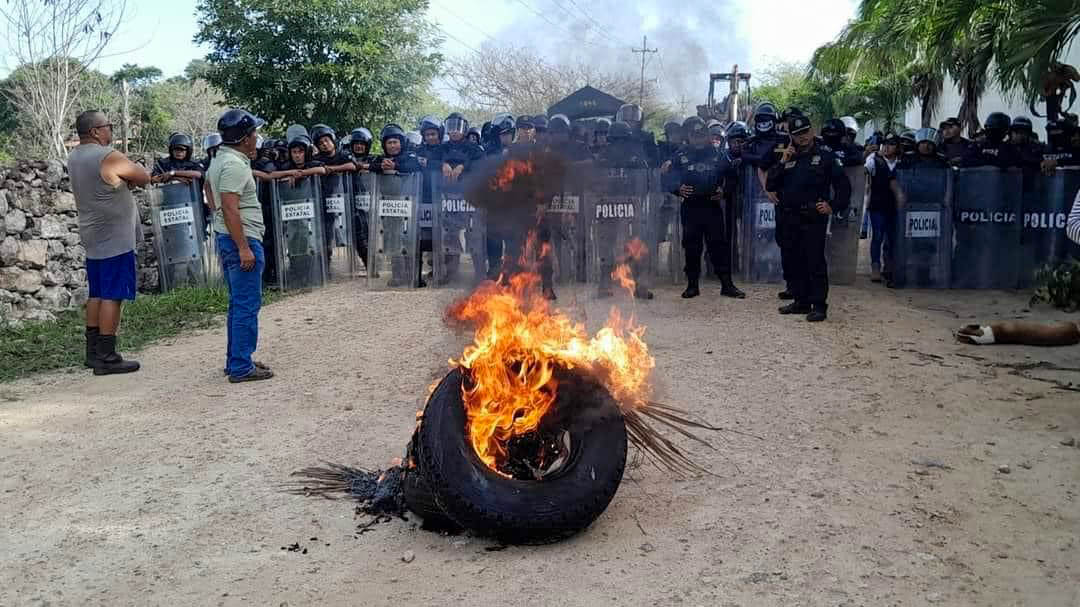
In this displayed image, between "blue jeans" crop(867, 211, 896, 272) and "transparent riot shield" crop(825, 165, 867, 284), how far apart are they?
49 centimetres

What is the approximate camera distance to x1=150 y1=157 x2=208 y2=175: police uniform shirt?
11.5 m

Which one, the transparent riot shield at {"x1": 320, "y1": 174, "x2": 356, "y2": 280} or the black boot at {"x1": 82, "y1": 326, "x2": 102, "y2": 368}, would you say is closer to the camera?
the black boot at {"x1": 82, "y1": 326, "x2": 102, "y2": 368}

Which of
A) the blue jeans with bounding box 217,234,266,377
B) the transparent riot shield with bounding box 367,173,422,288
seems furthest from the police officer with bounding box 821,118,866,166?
the blue jeans with bounding box 217,234,266,377

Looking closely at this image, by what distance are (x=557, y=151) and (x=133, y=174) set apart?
3395mm

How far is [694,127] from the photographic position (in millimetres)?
10375

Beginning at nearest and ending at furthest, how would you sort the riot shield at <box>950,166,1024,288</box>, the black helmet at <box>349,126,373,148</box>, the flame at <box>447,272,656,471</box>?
the flame at <box>447,272,656,471</box>, the riot shield at <box>950,166,1024,288</box>, the black helmet at <box>349,126,373,148</box>

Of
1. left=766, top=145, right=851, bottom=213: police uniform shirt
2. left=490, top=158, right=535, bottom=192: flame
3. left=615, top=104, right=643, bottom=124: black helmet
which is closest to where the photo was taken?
left=490, top=158, right=535, bottom=192: flame

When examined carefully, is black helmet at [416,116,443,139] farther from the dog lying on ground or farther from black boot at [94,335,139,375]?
the dog lying on ground

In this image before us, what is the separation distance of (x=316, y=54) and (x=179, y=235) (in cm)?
883

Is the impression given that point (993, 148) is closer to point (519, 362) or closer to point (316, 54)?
point (519, 362)

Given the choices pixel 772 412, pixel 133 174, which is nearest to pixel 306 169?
pixel 133 174

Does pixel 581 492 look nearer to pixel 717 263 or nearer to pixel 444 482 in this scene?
pixel 444 482

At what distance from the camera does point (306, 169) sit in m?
11.4

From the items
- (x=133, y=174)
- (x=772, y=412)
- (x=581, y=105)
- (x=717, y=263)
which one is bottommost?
(x=772, y=412)
